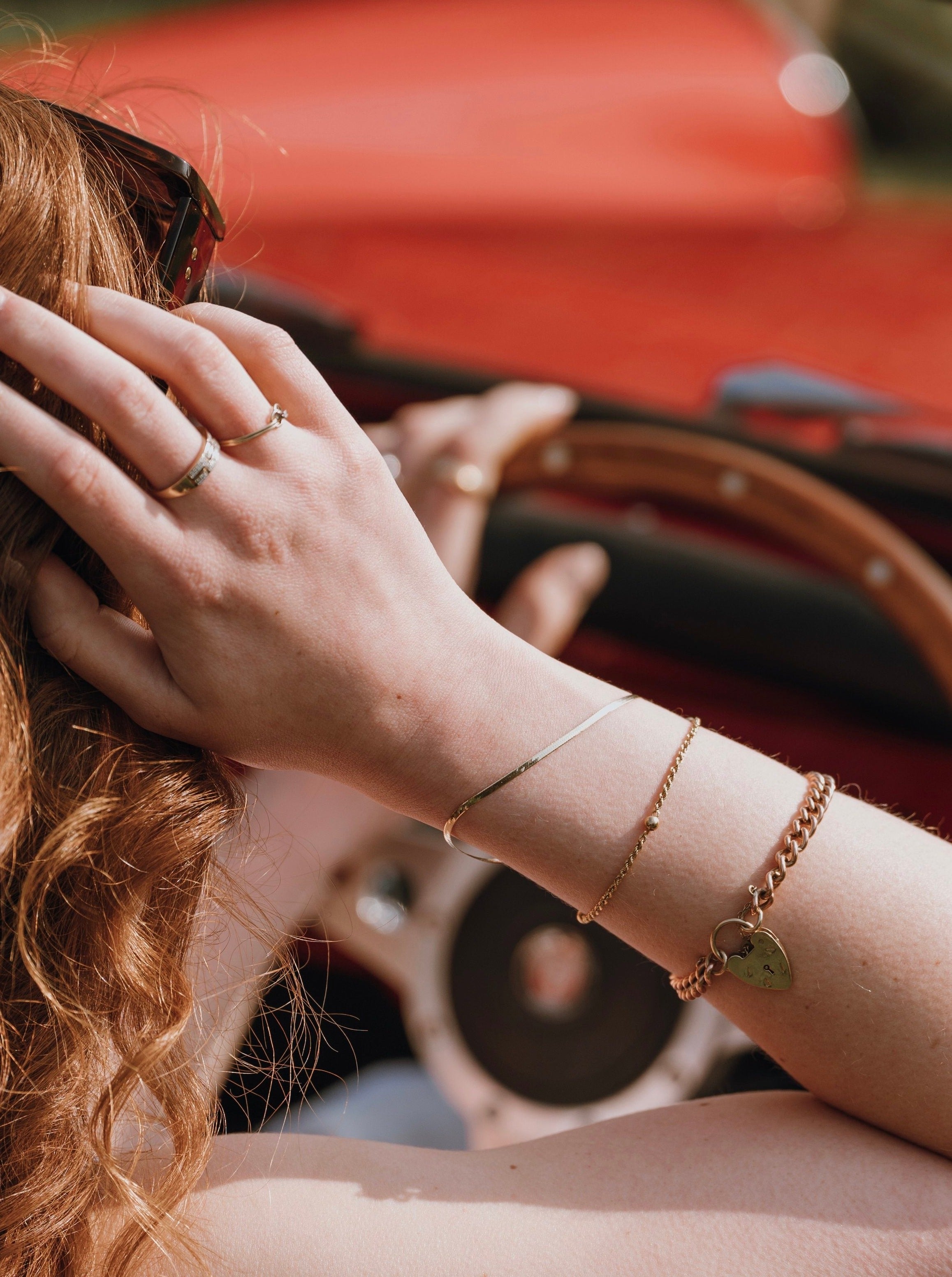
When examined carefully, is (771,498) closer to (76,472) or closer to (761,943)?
(761,943)

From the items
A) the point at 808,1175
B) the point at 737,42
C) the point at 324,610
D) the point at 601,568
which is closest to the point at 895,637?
the point at 601,568

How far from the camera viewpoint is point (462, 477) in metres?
1.13

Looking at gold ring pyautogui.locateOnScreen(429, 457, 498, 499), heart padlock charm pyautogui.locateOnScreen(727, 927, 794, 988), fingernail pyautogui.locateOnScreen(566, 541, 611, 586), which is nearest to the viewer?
heart padlock charm pyautogui.locateOnScreen(727, 927, 794, 988)

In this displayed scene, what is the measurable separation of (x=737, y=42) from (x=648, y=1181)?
2892mm

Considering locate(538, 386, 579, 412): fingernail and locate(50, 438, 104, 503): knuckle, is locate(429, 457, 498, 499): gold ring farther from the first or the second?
locate(50, 438, 104, 503): knuckle

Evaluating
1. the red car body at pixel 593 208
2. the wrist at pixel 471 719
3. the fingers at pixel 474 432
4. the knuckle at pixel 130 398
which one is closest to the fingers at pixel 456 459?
the fingers at pixel 474 432

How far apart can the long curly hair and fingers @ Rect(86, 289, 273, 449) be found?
0.10 ft

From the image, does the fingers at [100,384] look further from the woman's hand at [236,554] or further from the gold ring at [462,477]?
the gold ring at [462,477]

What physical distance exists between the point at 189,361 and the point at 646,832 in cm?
34

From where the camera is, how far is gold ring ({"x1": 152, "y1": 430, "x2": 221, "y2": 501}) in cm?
48

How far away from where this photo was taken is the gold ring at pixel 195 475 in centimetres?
48

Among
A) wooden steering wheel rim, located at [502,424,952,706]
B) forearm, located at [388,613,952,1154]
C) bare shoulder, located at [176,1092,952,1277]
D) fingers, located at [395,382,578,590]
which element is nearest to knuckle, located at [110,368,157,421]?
forearm, located at [388,613,952,1154]

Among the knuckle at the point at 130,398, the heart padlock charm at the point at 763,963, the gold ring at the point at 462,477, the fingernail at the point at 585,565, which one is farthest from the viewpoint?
the fingernail at the point at 585,565

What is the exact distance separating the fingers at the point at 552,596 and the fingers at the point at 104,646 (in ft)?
2.15
